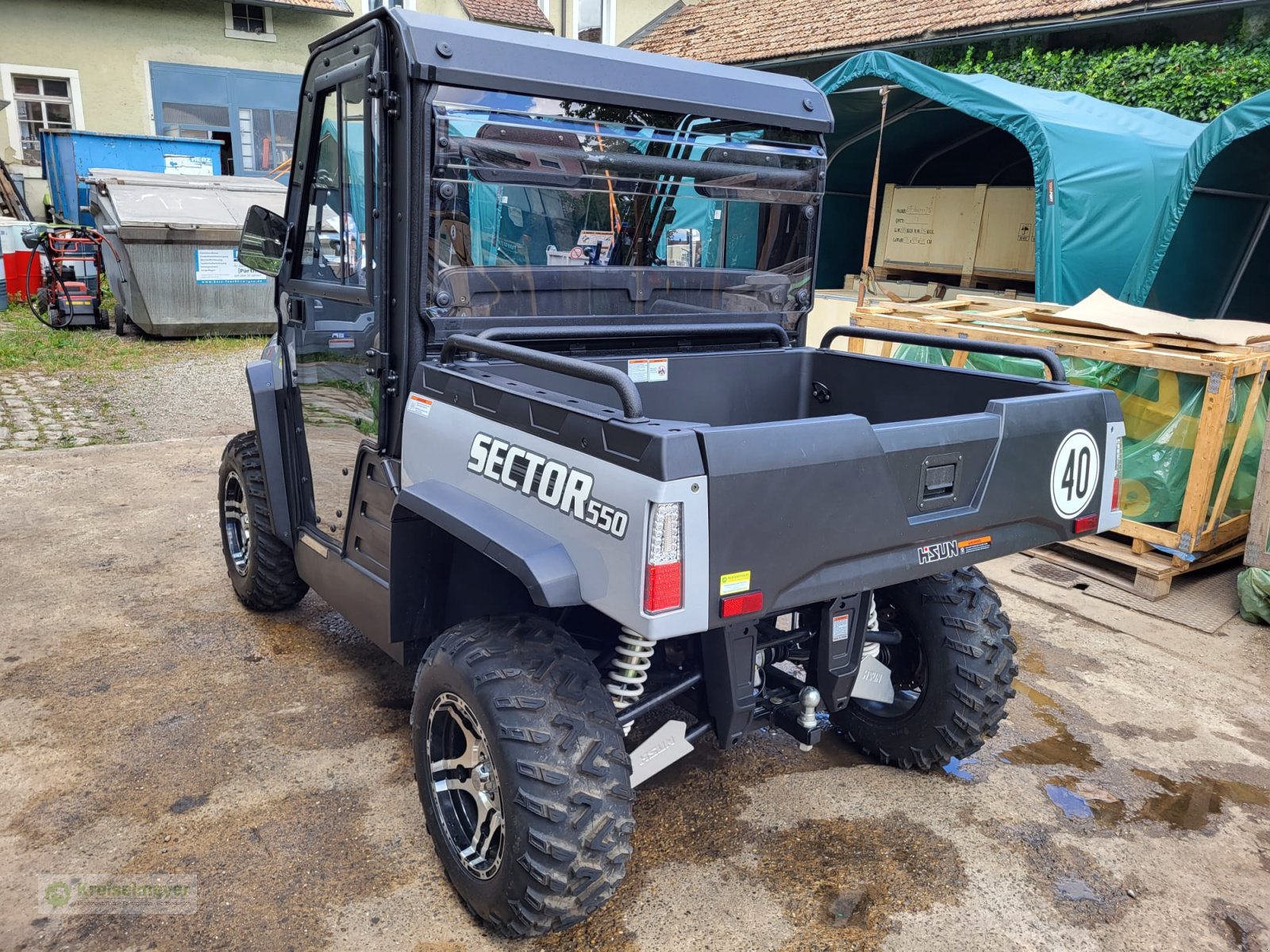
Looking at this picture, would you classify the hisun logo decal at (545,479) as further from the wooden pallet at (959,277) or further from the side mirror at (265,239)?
the wooden pallet at (959,277)

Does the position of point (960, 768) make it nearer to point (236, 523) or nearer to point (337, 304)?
point (337, 304)

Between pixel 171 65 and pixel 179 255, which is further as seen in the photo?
pixel 171 65

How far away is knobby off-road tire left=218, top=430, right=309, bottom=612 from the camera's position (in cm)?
394

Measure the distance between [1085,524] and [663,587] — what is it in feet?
4.62

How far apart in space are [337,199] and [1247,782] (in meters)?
3.63

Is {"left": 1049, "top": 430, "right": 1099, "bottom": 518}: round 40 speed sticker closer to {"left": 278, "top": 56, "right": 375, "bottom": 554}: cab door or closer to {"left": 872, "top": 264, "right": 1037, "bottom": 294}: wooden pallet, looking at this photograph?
{"left": 278, "top": 56, "right": 375, "bottom": 554}: cab door

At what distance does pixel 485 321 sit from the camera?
115 inches

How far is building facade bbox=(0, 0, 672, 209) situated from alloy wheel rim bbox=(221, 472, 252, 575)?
15.8 metres

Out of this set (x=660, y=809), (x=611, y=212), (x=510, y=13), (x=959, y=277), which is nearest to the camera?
(x=660, y=809)

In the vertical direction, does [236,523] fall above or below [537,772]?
below

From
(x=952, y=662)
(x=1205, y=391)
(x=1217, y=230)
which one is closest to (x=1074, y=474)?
(x=952, y=662)

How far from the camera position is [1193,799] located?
10.6ft

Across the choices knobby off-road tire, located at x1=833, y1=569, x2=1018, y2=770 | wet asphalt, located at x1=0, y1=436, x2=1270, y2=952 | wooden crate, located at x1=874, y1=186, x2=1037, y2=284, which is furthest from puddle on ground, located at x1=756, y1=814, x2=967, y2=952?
wooden crate, located at x1=874, y1=186, x2=1037, y2=284

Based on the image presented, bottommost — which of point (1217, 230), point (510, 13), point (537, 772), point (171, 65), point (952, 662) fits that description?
point (952, 662)
